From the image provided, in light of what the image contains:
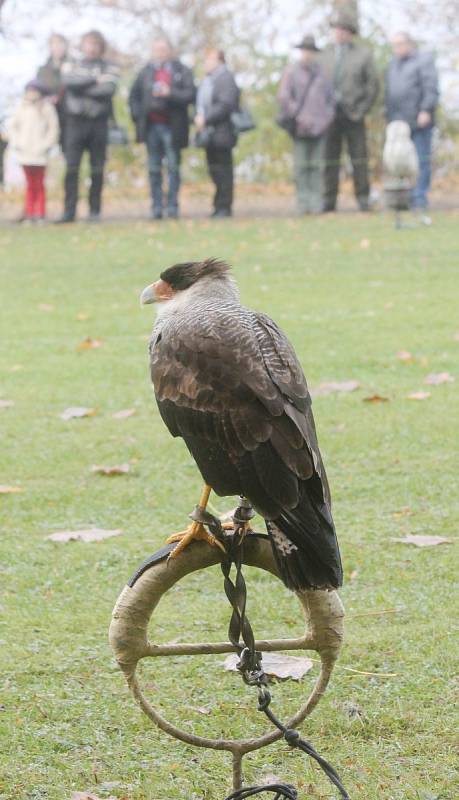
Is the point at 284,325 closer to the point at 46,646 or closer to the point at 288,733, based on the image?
the point at 46,646

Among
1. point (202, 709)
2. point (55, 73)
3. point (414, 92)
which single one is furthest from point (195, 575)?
point (55, 73)

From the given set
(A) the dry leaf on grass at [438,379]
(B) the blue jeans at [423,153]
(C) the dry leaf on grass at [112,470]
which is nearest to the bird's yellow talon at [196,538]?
(C) the dry leaf on grass at [112,470]

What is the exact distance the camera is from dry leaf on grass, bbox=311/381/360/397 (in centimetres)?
785

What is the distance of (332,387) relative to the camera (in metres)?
7.91

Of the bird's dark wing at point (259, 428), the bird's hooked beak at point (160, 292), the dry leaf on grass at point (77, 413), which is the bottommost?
the dry leaf on grass at point (77, 413)

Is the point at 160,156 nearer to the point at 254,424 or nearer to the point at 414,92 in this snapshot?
the point at 414,92

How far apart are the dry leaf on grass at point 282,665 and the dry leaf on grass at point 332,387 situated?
360 cm

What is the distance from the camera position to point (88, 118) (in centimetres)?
1922

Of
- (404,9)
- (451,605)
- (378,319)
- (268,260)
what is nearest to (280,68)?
(404,9)

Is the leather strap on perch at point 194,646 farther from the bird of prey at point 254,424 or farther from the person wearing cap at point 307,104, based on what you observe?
the person wearing cap at point 307,104

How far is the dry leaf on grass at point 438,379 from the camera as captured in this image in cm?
807

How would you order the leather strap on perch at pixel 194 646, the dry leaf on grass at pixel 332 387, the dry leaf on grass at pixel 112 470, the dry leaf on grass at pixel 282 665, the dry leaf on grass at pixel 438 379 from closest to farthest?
the leather strap on perch at pixel 194 646 → the dry leaf on grass at pixel 282 665 → the dry leaf on grass at pixel 112 470 → the dry leaf on grass at pixel 332 387 → the dry leaf on grass at pixel 438 379

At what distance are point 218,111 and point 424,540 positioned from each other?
47.1ft

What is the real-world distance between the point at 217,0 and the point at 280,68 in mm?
6702
